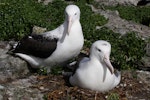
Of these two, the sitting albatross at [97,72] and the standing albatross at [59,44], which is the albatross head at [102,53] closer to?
the sitting albatross at [97,72]

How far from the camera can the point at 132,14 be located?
16141mm

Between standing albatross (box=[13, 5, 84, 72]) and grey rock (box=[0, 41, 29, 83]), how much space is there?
20cm

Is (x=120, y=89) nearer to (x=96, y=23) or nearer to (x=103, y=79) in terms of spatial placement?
(x=103, y=79)

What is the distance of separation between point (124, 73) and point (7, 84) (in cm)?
237

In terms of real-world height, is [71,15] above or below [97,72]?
above

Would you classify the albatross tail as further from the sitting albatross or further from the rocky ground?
the sitting albatross

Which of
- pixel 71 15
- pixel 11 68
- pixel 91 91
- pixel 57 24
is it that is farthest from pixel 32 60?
pixel 57 24

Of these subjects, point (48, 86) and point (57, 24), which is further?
point (57, 24)

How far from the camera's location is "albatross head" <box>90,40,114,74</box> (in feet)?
26.1

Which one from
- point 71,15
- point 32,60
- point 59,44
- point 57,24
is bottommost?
point 57,24

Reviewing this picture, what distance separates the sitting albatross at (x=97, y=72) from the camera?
8031 millimetres

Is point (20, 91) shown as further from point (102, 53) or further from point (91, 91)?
point (102, 53)

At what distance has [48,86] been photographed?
8562 millimetres

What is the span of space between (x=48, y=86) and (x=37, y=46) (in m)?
0.96
